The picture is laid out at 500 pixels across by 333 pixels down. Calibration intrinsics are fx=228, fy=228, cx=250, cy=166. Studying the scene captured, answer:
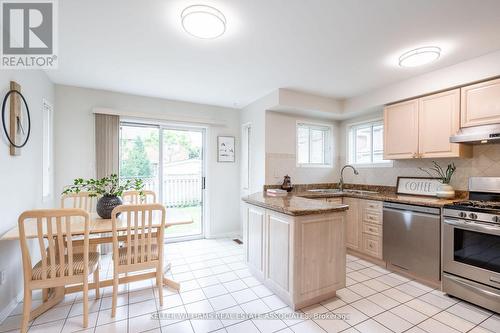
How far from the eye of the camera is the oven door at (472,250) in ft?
6.68

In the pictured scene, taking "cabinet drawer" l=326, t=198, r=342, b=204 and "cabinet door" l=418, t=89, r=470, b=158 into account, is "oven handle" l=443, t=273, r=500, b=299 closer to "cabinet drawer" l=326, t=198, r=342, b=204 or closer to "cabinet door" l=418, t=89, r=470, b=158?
"cabinet door" l=418, t=89, r=470, b=158

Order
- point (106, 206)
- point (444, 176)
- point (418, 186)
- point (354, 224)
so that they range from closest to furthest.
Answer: point (106, 206), point (444, 176), point (418, 186), point (354, 224)

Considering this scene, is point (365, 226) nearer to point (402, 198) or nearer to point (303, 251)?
point (402, 198)

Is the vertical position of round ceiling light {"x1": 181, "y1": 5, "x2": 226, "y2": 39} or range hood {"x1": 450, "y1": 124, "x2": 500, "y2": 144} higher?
round ceiling light {"x1": 181, "y1": 5, "x2": 226, "y2": 39}

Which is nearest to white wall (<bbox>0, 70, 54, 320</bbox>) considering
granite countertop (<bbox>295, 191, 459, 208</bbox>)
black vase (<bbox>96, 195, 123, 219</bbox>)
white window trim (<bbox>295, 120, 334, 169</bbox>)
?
black vase (<bbox>96, 195, 123, 219</bbox>)

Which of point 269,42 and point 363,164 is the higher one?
point 269,42

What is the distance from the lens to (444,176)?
9.75 ft

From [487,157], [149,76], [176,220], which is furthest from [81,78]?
[487,157]

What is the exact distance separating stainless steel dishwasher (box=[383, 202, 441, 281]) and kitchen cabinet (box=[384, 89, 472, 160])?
0.76 meters

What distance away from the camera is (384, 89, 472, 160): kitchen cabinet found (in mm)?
2609

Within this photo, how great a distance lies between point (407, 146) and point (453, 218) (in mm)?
1090

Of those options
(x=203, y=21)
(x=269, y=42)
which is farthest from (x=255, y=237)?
(x=203, y=21)

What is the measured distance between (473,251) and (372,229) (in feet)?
3.34

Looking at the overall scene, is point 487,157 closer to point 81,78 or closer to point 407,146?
point 407,146
